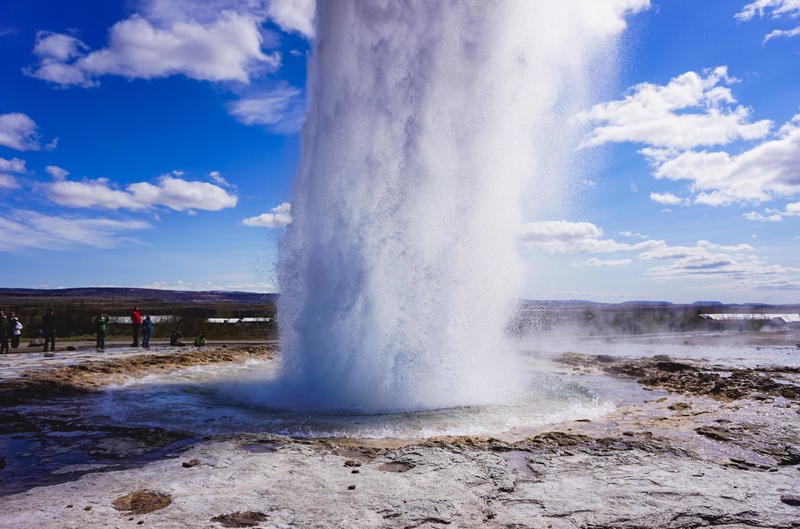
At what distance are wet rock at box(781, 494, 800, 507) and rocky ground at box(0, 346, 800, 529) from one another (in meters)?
0.02

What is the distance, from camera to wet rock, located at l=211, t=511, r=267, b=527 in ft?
13.4

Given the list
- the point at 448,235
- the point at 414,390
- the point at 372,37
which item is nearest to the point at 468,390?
the point at 414,390

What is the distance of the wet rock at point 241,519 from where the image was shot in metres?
4.09

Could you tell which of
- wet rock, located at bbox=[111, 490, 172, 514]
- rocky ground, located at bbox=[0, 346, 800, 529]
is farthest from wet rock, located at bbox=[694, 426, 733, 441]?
wet rock, located at bbox=[111, 490, 172, 514]

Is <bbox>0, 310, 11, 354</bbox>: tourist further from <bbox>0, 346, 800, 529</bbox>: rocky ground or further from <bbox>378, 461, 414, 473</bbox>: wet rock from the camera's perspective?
<bbox>378, 461, 414, 473</bbox>: wet rock

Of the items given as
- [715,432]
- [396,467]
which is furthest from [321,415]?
[715,432]

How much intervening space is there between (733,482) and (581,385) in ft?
24.7

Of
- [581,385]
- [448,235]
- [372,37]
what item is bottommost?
[581,385]

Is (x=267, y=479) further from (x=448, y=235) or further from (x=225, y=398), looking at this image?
(x=448, y=235)

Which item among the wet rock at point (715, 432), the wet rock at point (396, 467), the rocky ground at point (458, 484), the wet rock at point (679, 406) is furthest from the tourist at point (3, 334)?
the wet rock at point (715, 432)

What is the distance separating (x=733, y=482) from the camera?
202 inches

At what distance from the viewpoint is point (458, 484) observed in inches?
200

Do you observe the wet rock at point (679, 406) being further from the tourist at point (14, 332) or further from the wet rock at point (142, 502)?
the tourist at point (14, 332)

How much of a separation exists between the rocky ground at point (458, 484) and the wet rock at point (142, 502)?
2cm
